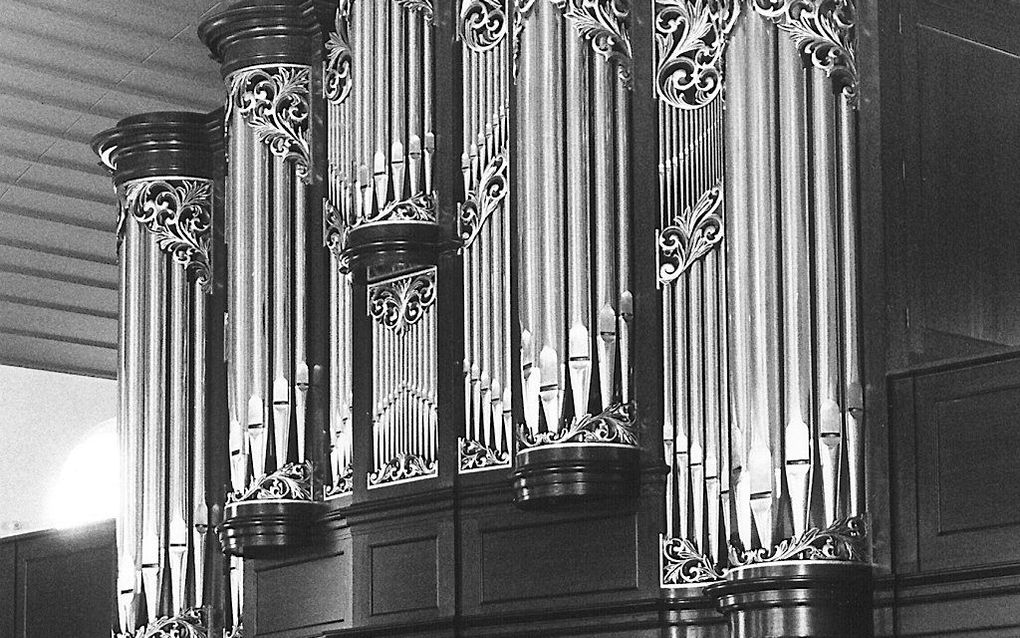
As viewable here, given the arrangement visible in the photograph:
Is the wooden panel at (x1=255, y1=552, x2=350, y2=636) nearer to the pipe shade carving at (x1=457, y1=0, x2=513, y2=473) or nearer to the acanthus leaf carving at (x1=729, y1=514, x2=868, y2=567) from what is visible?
the pipe shade carving at (x1=457, y1=0, x2=513, y2=473)

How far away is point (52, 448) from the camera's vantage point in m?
19.1

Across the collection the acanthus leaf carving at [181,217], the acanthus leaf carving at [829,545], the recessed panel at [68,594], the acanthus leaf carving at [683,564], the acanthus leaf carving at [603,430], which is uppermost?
the acanthus leaf carving at [181,217]

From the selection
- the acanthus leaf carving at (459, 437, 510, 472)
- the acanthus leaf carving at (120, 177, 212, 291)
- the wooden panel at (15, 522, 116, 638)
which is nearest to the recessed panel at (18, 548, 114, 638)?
the wooden panel at (15, 522, 116, 638)

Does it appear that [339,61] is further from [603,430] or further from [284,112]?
[603,430]

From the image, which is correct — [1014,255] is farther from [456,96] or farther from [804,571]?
[456,96]

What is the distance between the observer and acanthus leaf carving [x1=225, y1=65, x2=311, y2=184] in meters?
10.7

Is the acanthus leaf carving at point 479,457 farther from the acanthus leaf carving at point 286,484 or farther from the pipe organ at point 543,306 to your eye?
the acanthus leaf carving at point 286,484

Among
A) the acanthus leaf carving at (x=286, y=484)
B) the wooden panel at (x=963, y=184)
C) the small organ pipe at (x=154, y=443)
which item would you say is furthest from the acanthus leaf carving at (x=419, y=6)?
the small organ pipe at (x=154, y=443)

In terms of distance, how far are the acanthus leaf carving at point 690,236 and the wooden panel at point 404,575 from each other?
1.77 metres

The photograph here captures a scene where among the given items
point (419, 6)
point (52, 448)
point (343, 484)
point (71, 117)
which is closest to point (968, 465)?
point (343, 484)

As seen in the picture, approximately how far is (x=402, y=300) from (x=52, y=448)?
1021 cm

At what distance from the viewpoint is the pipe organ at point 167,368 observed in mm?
11375

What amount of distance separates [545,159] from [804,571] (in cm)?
220

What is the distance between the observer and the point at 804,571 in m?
7.67
